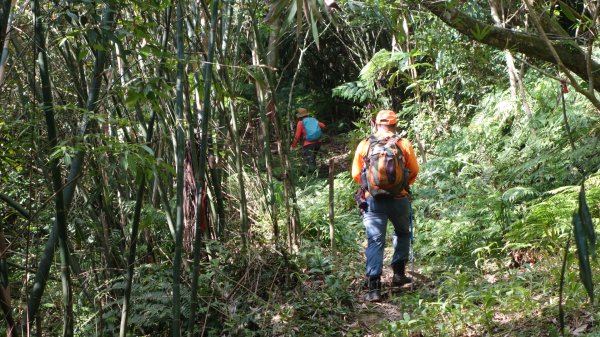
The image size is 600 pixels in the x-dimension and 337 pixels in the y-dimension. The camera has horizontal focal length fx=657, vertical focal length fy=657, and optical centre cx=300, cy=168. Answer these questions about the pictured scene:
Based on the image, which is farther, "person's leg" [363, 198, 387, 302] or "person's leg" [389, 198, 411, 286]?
"person's leg" [389, 198, 411, 286]

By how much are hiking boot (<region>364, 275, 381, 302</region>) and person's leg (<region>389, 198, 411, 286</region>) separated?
0.30m

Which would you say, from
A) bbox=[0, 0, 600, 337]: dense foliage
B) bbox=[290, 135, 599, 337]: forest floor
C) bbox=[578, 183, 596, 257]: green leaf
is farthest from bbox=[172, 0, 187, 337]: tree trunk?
bbox=[578, 183, 596, 257]: green leaf

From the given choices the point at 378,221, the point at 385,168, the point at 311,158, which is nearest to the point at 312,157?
the point at 311,158

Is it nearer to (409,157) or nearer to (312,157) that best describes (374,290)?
(409,157)

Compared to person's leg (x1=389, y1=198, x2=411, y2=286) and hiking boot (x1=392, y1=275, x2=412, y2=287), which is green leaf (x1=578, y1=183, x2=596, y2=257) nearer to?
person's leg (x1=389, y1=198, x2=411, y2=286)

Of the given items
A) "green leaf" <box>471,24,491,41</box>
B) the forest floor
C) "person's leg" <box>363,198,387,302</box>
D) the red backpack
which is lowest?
the forest floor

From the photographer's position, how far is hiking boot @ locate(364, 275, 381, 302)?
5.70 m

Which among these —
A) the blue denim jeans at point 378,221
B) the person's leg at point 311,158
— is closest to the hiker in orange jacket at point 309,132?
the person's leg at point 311,158

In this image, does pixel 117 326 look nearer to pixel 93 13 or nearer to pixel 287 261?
pixel 287 261

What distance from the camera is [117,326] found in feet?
16.4

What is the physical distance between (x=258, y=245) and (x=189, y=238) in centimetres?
64

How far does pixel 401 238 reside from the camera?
19.6 feet

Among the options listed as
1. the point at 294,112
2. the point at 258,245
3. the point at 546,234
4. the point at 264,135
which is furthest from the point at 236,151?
the point at 294,112

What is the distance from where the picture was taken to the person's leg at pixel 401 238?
19.1ft
